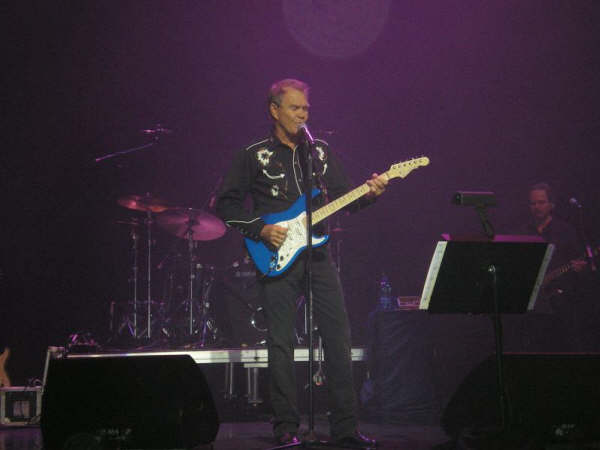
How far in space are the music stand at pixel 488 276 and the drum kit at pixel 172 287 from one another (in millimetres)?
4372

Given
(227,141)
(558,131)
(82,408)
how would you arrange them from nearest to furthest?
(82,408) < (558,131) < (227,141)

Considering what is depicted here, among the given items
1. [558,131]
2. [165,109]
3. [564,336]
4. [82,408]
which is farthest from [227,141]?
[82,408]

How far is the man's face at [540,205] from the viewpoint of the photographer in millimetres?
6457

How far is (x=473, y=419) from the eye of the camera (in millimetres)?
3676

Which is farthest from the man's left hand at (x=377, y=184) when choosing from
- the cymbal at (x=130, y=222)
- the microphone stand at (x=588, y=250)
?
the cymbal at (x=130, y=222)

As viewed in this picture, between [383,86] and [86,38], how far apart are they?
3.39m

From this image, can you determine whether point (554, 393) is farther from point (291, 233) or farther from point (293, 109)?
point (293, 109)

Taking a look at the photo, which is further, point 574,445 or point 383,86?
point 383,86

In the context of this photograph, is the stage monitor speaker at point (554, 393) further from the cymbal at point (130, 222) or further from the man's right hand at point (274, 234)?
the cymbal at point (130, 222)

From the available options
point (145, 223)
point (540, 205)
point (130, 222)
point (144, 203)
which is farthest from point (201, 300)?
point (540, 205)

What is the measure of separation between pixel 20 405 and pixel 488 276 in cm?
416

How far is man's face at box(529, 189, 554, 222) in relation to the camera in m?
6.46

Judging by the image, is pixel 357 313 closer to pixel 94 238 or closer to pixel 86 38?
pixel 94 238

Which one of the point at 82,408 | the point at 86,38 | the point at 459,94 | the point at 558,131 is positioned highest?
the point at 86,38
